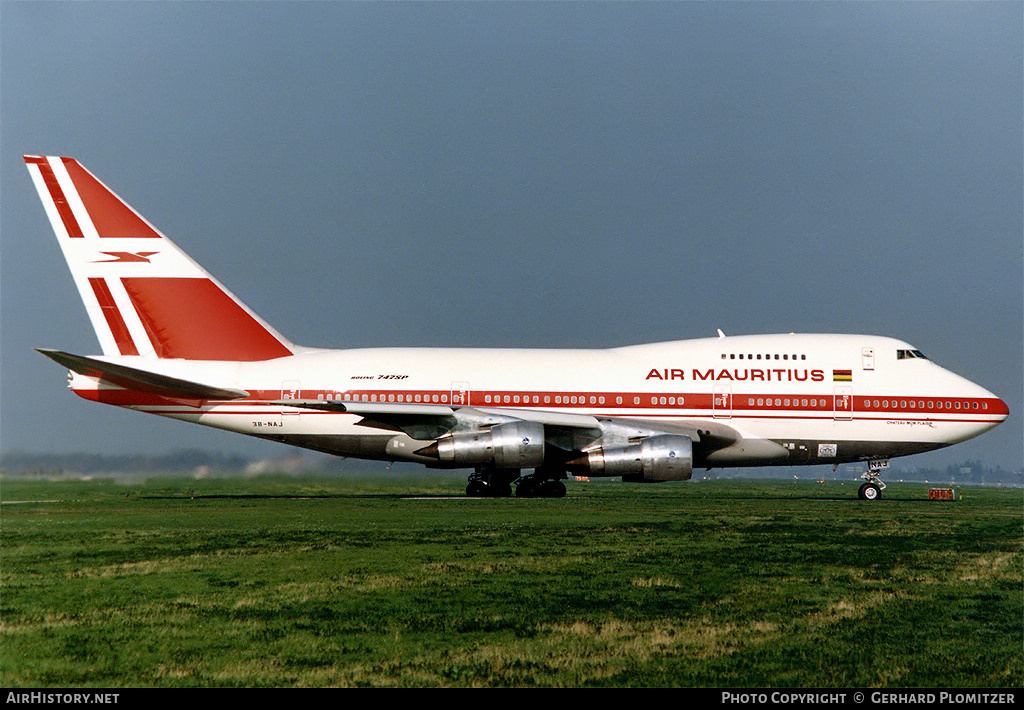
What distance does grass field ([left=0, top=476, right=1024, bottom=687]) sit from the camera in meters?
8.08

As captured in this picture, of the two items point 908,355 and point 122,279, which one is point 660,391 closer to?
point 908,355

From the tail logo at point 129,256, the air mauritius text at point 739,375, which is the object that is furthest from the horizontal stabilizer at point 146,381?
the air mauritius text at point 739,375

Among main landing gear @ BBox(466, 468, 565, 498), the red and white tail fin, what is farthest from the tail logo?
main landing gear @ BBox(466, 468, 565, 498)

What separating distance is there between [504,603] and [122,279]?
23.3 metres

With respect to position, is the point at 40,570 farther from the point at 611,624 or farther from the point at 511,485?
the point at 511,485

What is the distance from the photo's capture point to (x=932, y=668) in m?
8.28

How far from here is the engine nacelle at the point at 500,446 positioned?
26.3 metres

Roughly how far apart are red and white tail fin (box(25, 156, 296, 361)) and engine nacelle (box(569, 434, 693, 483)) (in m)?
11.2

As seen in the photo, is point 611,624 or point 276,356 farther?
point 276,356


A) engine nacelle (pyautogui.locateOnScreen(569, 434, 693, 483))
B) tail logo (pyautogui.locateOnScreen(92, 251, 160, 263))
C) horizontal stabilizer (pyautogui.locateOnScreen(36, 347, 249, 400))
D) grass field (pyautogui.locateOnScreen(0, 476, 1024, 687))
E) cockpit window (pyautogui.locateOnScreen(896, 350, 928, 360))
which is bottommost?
grass field (pyautogui.locateOnScreen(0, 476, 1024, 687))

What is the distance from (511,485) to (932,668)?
931 inches

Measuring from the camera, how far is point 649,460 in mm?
26469

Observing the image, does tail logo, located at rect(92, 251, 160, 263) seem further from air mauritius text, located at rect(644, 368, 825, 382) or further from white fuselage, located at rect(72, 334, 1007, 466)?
air mauritius text, located at rect(644, 368, 825, 382)
